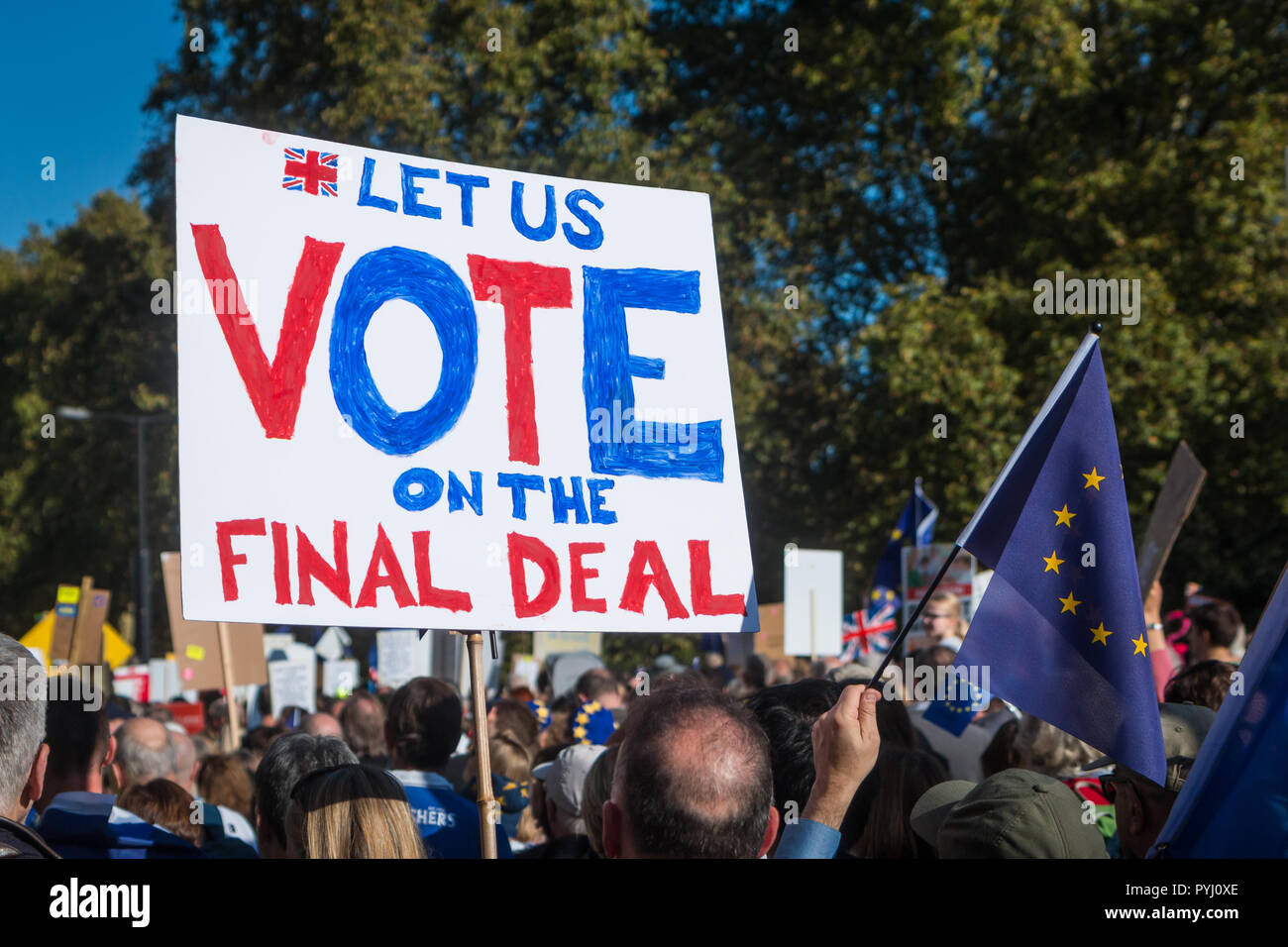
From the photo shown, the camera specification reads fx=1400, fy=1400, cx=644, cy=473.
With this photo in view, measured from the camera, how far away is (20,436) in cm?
3281

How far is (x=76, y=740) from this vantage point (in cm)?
373

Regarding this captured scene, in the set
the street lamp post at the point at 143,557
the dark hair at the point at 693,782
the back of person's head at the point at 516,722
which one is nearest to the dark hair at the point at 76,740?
the back of person's head at the point at 516,722

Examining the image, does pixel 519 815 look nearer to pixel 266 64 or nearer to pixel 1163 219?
pixel 1163 219

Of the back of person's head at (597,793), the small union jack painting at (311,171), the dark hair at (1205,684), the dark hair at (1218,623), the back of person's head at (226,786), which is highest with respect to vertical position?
the small union jack painting at (311,171)

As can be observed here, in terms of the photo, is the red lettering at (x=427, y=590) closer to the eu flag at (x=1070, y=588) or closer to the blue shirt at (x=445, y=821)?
the blue shirt at (x=445, y=821)

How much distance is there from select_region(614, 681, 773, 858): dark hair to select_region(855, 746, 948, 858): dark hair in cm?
101

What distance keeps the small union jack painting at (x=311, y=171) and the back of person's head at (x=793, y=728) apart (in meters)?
1.50

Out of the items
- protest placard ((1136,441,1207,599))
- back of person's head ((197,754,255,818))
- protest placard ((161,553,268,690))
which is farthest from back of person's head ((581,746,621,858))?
protest placard ((161,553,268,690))

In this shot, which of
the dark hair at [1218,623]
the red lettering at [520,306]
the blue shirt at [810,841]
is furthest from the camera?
the dark hair at [1218,623]

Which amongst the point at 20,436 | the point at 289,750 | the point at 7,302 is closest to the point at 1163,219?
the point at 289,750

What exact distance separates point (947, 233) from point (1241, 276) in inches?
176

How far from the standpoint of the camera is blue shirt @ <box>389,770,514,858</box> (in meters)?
3.79

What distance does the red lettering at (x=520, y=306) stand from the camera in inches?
127

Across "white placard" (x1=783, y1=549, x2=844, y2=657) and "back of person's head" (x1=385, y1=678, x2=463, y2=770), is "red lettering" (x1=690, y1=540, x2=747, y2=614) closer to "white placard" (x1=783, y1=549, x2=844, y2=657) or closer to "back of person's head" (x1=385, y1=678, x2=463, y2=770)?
"back of person's head" (x1=385, y1=678, x2=463, y2=770)
